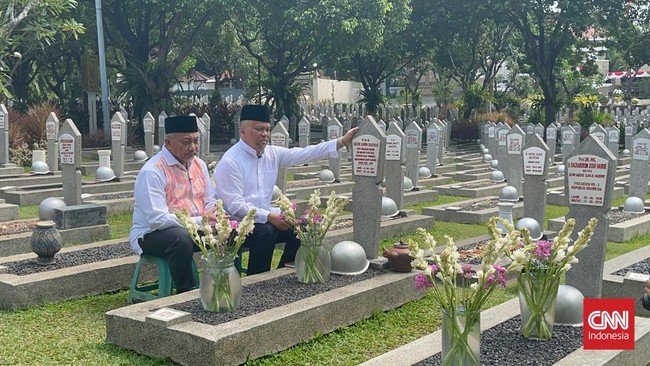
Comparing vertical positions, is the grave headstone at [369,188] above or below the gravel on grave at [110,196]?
above

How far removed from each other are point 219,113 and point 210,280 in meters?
25.6

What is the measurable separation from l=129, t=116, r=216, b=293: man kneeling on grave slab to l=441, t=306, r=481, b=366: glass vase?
7.63ft

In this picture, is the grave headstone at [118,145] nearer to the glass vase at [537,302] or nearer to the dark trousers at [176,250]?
the dark trousers at [176,250]

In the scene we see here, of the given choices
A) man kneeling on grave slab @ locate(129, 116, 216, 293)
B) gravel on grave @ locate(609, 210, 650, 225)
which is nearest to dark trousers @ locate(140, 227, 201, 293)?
man kneeling on grave slab @ locate(129, 116, 216, 293)

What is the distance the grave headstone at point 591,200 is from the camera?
20.2 feet

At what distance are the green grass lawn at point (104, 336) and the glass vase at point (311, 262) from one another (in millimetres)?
571

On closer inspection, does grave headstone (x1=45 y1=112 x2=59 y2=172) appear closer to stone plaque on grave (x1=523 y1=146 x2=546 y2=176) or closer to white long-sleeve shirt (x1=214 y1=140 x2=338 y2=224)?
stone plaque on grave (x1=523 y1=146 x2=546 y2=176)

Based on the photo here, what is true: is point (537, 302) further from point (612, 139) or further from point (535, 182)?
point (612, 139)

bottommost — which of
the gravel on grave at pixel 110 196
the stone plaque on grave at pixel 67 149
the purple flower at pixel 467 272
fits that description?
the gravel on grave at pixel 110 196

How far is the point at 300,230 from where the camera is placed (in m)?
6.27

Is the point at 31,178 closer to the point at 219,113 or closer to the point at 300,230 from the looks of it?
the point at 300,230

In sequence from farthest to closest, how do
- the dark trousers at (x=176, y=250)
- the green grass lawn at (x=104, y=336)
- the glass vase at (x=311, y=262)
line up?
1. the glass vase at (x=311, y=262)
2. the dark trousers at (x=176, y=250)
3. the green grass lawn at (x=104, y=336)

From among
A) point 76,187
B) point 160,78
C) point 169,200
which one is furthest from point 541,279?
point 160,78

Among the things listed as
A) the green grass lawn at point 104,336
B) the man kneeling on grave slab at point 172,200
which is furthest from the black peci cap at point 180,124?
the green grass lawn at point 104,336
